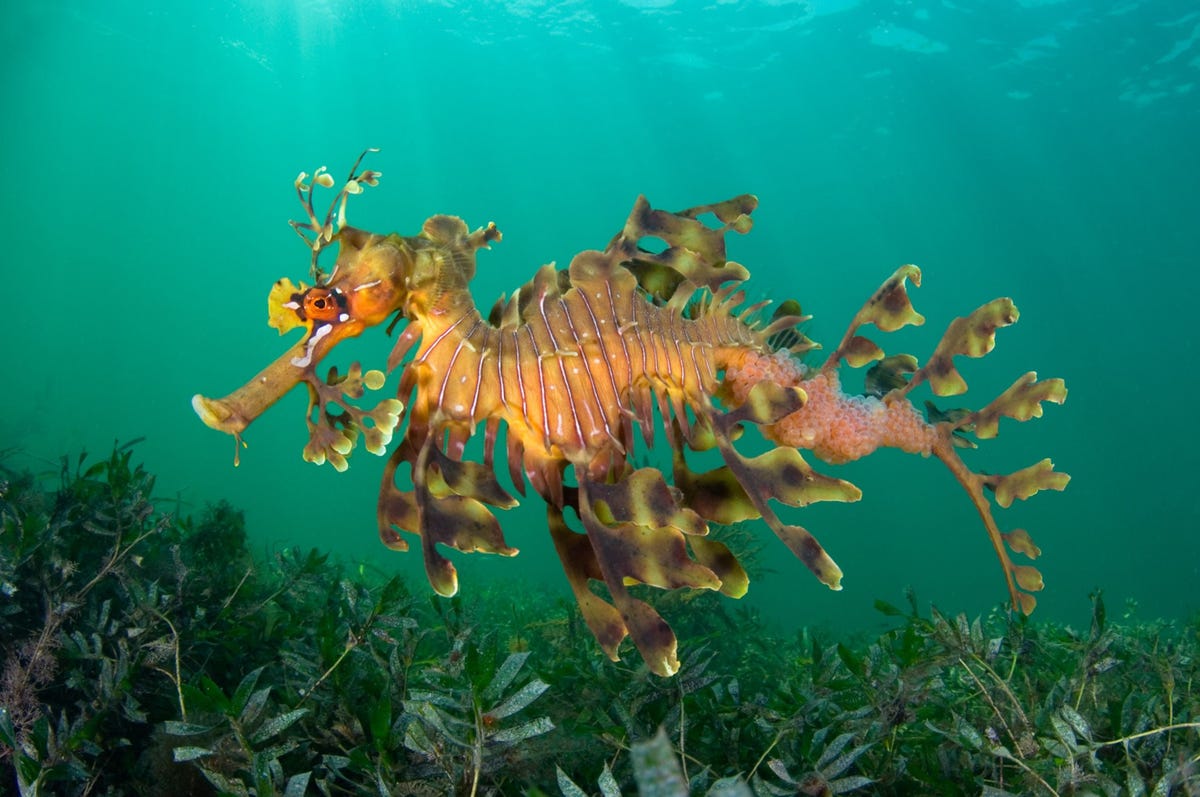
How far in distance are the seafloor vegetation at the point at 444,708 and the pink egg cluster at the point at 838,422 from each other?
2.49 ft

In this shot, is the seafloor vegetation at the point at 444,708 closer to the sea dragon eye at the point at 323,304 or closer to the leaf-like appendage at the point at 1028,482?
the leaf-like appendage at the point at 1028,482

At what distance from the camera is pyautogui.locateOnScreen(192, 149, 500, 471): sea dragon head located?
5.83 ft

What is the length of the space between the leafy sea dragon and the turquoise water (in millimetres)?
19223

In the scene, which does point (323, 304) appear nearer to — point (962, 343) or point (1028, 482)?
point (962, 343)

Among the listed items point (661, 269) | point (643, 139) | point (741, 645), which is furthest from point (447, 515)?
point (643, 139)

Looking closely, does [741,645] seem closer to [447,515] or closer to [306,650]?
[306,650]

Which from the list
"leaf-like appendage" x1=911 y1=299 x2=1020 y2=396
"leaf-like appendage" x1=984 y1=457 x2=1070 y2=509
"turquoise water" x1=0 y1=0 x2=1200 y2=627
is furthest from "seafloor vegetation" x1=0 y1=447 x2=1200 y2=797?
"turquoise water" x1=0 y1=0 x2=1200 y2=627

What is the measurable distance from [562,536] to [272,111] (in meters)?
82.0

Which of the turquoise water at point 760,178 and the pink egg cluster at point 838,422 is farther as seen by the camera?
the turquoise water at point 760,178

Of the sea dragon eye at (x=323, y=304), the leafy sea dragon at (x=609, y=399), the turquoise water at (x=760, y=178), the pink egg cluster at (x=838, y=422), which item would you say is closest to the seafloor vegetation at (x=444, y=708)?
the leafy sea dragon at (x=609, y=399)

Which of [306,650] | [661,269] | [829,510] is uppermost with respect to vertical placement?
[661,269]

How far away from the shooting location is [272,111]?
225 feet

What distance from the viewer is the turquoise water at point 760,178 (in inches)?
1336

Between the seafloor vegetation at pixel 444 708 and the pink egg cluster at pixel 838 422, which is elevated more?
the pink egg cluster at pixel 838 422
